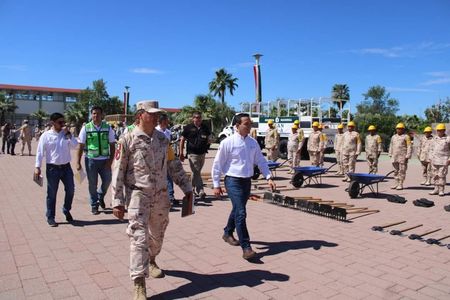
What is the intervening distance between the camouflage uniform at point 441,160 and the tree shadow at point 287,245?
641cm

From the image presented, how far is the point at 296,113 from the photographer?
24.7 m

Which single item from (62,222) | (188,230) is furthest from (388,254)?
(62,222)

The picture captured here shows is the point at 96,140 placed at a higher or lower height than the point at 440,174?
higher

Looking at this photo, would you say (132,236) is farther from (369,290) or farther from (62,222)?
(62,222)

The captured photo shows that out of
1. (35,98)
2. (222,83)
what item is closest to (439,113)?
(222,83)

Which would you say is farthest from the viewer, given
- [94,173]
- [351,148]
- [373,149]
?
[351,148]

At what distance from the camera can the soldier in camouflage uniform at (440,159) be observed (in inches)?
412

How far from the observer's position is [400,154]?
11.4 meters

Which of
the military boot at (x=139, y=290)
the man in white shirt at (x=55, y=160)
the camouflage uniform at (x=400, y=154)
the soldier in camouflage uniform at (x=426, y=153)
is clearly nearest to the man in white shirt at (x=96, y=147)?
the man in white shirt at (x=55, y=160)

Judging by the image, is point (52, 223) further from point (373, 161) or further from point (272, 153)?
point (272, 153)

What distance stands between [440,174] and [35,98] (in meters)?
75.6

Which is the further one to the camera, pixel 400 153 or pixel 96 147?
pixel 400 153

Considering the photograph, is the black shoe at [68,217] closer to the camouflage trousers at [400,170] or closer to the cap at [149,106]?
the cap at [149,106]

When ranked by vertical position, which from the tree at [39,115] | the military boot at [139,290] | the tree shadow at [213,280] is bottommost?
the tree shadow at [213,280]
